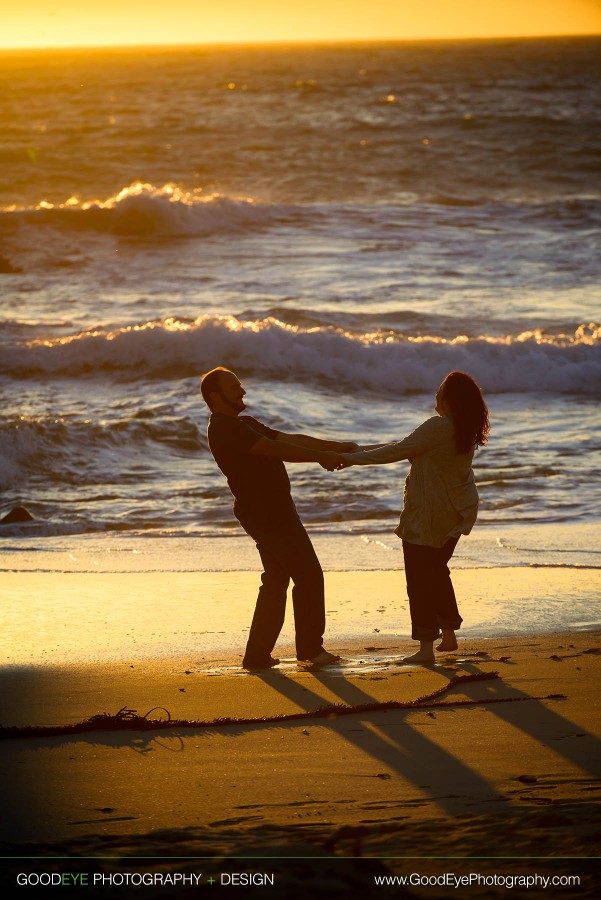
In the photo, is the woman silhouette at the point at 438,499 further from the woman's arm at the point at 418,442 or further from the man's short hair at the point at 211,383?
the man's short hair at the point at 211,383

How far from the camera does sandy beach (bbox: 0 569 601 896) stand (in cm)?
350

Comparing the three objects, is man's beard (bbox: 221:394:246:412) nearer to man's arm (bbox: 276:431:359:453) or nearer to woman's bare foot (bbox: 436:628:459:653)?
man's arm (bbox: 276:431:359:453)

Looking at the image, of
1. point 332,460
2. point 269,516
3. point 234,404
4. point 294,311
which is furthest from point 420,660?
point 294,311

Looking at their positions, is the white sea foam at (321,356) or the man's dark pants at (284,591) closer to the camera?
the man's dark pants at (284,591)

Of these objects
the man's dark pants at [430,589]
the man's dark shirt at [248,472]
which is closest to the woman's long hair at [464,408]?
the man's dark pants at [430,589]

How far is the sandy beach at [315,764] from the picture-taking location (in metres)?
3.50

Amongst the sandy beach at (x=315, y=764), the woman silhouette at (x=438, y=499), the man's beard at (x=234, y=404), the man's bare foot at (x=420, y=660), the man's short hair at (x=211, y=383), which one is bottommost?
the man's bare foot at (x=420, y=660)

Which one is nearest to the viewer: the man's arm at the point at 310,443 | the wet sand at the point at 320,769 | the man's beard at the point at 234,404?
the wet sand at the point at 320,769

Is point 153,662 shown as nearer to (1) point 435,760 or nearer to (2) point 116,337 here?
(1) point 435,760

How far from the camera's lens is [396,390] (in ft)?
57.0

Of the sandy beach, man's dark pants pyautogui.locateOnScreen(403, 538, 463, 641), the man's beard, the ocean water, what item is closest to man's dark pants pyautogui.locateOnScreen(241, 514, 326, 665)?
the sandy beach

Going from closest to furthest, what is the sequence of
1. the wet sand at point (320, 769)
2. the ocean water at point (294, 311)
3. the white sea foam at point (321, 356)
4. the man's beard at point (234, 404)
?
1. the wet sand at point (320, 769)
2. the man's beard at point (234, 404)
3. the ocean water at point (294, 311)
4. the white sea foam at point (321, 356)

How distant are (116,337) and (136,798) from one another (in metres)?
15.1

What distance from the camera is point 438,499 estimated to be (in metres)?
5.83
